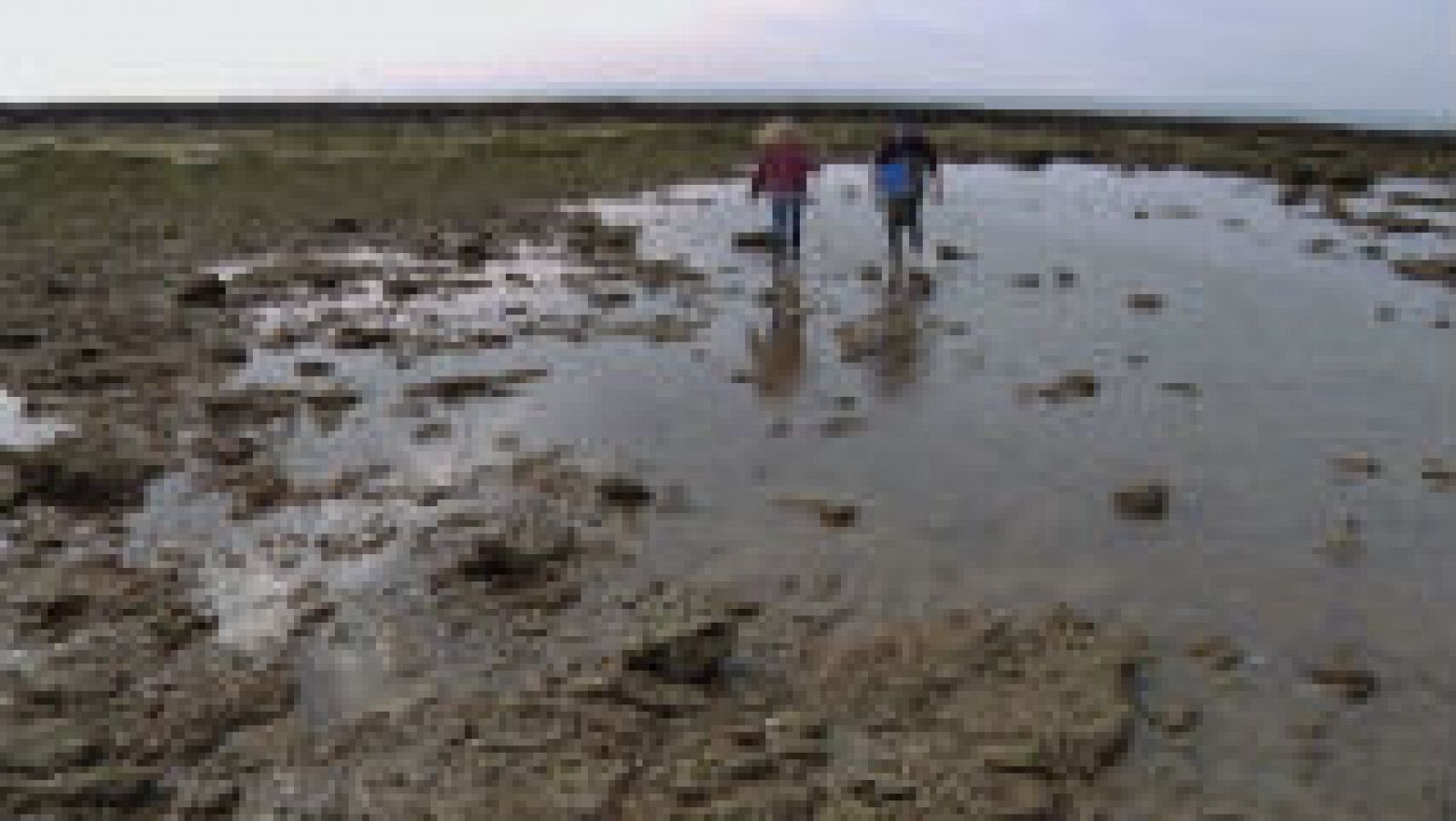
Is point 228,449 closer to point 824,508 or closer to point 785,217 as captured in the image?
point 824,508

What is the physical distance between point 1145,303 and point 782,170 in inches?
203

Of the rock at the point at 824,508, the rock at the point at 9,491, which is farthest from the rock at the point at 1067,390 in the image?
the rock at the point at 9,491

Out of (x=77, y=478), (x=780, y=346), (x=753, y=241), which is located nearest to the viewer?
(x=77, y=478)

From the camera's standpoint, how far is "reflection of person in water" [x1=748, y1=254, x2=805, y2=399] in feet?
45.2

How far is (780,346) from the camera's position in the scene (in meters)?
15.6

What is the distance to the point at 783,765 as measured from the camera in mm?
6430

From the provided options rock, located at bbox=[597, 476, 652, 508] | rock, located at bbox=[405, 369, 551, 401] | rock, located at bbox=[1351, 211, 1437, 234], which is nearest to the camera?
rock, located at bbox=[597, 476, 652, 508]

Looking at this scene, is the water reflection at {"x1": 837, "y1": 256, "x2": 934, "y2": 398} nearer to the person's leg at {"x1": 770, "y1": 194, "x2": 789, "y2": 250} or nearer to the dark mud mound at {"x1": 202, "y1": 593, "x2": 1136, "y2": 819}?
the person's leg at {"x1": 770, "y1": 194, "x2": 789, "y2": 250}

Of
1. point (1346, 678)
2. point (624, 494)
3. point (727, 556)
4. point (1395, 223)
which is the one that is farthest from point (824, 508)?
point (1395, 223)

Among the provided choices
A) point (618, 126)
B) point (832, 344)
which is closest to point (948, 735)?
point (832, 344)

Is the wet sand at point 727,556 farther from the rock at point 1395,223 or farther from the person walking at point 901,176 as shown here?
the rock at point 1395,223

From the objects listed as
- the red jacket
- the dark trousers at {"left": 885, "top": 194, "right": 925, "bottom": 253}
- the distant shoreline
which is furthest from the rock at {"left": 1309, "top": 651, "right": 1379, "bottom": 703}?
the distant shoreline

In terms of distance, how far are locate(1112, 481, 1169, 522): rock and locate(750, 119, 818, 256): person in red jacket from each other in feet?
36.2

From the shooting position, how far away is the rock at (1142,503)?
32.6ft
